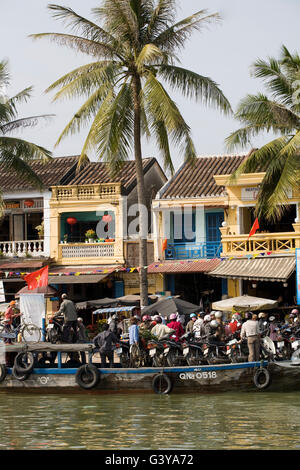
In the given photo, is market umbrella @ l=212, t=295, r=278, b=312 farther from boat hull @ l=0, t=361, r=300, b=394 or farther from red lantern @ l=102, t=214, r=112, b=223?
red lantern @ l=102, t=214, r=112, b=223

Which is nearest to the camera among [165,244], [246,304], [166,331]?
[166,331]

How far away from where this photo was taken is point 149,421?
1691 centimetres

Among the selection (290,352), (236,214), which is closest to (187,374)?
(290,352)

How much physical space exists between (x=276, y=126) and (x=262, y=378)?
11.1m

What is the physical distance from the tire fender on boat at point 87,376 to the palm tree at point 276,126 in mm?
9538

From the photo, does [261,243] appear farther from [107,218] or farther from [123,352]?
[123,352]

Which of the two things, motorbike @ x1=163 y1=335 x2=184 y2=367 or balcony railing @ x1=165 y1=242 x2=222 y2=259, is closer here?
motorbike @ x1=163 y1=335 x2=184 y2=367

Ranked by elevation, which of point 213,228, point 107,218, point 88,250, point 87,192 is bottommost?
point 88,250

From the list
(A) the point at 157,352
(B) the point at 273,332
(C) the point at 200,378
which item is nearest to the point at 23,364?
(A) the point at 157,352

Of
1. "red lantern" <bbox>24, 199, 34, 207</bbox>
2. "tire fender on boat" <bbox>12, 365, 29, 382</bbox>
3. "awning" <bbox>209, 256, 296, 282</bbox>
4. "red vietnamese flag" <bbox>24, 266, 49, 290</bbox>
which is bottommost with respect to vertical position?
"tire fender on boat" <bbox>12, 365, 29, 382</bbox>

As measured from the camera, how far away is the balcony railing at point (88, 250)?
116 feet

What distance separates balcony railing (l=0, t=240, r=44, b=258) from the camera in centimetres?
3612

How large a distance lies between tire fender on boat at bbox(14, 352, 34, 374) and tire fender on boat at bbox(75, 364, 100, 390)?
127 cm

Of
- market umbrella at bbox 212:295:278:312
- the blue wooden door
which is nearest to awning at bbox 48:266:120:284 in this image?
the blue wooden door
